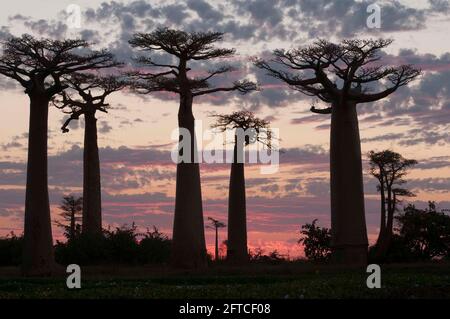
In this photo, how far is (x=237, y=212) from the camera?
131 feet

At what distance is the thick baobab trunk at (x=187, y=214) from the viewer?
32.0 metres

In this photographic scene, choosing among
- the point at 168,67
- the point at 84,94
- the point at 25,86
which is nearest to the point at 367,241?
the point at 168,67

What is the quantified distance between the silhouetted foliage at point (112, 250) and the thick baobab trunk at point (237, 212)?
4256 millimetres

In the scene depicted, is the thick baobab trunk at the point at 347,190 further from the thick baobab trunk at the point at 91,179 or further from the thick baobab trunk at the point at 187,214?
the thick baobab trunk at the point at 91,179

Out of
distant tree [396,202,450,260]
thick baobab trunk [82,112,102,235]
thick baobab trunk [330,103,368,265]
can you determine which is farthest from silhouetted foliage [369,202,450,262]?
thick baobab trunk [82,112,102,235]

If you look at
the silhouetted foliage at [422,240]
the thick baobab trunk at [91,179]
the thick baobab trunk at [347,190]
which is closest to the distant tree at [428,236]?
the silhouetted foliage at [422,240]

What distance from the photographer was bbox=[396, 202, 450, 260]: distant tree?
35125mm

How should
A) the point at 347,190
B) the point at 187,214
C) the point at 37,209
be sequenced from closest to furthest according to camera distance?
the point at 37,209 → the point at 347,190 → the point at 187,214

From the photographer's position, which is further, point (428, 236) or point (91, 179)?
point (91, 179)

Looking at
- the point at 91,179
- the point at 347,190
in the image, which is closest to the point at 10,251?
the point at 91,179

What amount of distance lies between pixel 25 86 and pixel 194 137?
6.68 metres

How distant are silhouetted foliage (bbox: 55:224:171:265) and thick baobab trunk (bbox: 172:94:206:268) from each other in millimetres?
3693

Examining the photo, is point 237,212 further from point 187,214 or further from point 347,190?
point 347,190

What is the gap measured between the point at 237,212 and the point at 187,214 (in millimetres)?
8124
